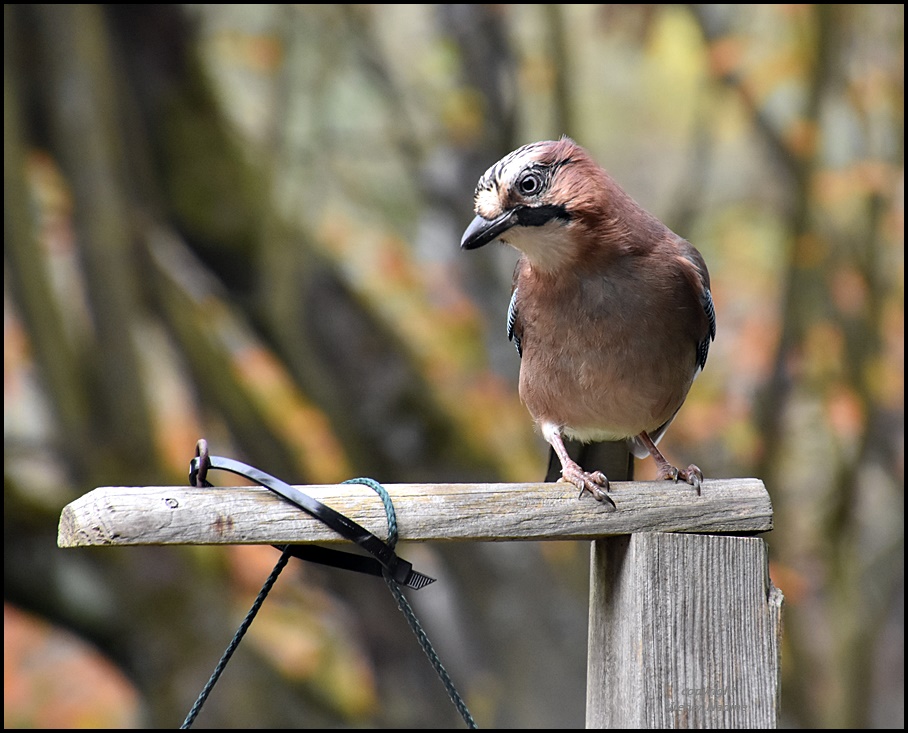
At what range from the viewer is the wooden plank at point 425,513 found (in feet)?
5.37

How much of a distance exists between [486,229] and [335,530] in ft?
3.60

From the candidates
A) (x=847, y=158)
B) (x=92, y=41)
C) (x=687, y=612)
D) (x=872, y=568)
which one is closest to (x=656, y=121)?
(x=847, y=158)

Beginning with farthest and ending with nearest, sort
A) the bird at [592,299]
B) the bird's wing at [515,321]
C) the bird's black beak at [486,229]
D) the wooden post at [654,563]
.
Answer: the bird's wing at [515,321] → the bird at [592,299] → the bird's black beak at [486,229] → the wooden post at [654,563]

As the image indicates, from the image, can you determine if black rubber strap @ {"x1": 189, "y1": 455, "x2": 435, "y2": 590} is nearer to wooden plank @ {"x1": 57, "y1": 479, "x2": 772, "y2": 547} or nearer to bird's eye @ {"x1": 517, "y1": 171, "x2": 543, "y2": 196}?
wooden plank @ {"x1": 57, "y1": 479, "x2": 772, "y2": 547}

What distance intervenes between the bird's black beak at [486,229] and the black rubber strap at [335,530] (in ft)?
3.19

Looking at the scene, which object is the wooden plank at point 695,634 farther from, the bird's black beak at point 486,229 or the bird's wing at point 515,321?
the bird's wing at point 515,321

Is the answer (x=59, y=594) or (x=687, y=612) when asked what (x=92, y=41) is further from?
(x=687, y=612)

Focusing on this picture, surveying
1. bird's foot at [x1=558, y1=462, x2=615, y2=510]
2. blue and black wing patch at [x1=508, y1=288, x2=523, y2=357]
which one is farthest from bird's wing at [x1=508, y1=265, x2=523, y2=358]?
bird's foot at [x1=558, y1=462, x2=615, y2=510]

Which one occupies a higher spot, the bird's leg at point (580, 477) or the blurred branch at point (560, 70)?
the blurred branch at point (560, 70)

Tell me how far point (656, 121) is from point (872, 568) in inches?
206

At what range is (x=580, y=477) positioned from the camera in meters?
2.31

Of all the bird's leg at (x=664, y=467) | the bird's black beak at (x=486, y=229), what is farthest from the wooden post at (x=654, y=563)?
the bird's black beak at (x=486, y=229)

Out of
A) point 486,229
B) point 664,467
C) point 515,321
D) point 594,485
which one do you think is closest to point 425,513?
point 594,485

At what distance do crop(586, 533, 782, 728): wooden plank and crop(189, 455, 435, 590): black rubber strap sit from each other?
15.2 inches
